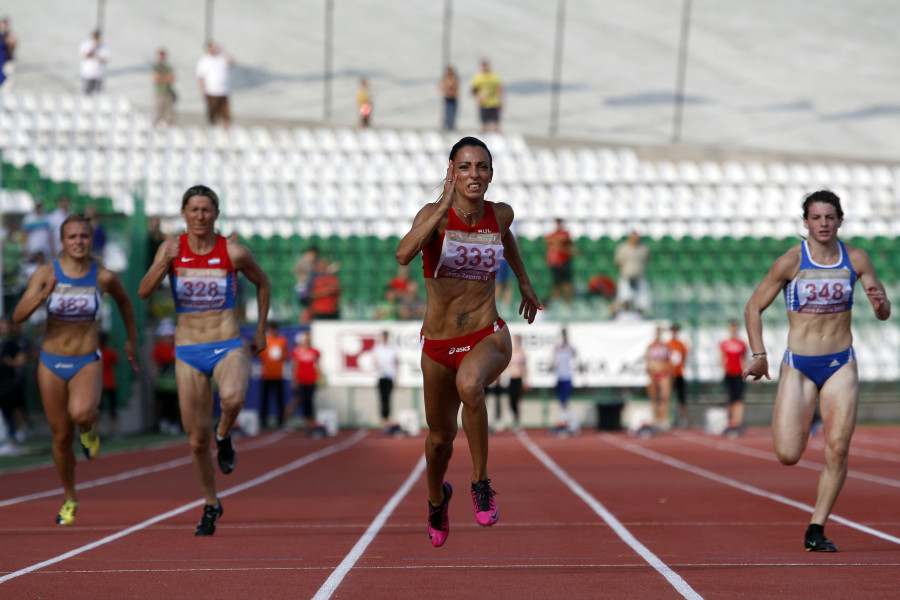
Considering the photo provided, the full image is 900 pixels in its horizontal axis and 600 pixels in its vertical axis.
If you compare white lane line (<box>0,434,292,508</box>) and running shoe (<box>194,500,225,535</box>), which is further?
white lane line (<box>0,434,292,508</box>)

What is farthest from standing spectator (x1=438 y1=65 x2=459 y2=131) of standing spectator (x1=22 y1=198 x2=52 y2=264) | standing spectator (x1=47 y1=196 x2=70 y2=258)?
standing spectator (x1=22 y1=198 x2=52 y2=264)

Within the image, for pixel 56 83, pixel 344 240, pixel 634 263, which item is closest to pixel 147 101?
pixel 56 83

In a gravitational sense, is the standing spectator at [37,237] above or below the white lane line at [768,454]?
above

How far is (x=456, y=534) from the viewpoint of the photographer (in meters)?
8.51

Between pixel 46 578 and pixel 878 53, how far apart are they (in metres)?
43.7

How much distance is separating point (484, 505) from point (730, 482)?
699cm

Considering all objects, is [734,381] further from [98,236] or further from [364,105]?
[364,105]

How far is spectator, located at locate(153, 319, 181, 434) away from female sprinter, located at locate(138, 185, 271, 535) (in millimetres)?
12985

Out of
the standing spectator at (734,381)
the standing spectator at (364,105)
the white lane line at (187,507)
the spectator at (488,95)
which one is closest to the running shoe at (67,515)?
the white lane line at (187,507)

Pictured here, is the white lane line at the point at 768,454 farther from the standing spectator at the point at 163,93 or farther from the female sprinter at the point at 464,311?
the standing spectator at the point at 163,93

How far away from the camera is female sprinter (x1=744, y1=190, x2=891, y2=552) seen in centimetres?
758

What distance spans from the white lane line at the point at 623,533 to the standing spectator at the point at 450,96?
14.0m

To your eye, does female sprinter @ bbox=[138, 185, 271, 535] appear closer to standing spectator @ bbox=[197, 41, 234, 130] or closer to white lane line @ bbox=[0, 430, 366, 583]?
white lane line @ bbox=[0, 430, 366, 583]

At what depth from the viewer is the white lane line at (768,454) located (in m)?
12.7
